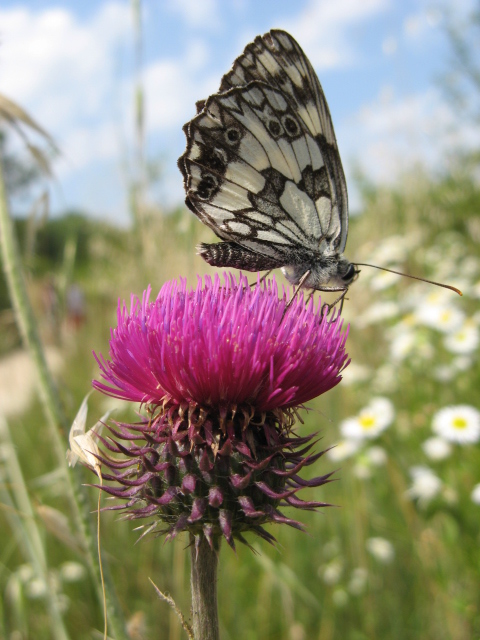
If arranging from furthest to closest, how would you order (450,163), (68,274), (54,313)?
(450,163), (54,313), (68,274)

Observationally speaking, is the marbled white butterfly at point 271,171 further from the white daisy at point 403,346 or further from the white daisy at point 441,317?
the white daisy at point 441,317

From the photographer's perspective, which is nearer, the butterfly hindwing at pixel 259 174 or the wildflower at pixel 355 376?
the butterfly hindwing at pixel 259 174

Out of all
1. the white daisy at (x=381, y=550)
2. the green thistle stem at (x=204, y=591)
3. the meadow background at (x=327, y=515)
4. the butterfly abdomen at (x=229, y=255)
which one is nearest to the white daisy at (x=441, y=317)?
the meadow background at (x=327, y=515)

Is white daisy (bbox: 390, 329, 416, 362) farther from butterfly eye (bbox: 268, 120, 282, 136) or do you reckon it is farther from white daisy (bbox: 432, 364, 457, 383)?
butterfly eye (bbox: 268, 120, 282, 136)

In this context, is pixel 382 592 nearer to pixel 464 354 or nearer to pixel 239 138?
pixel 464 354

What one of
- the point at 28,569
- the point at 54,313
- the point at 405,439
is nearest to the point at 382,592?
the point at 405,439

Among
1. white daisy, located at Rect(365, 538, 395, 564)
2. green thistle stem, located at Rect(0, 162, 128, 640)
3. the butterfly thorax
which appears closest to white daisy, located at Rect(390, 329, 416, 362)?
white daisy, located at Rect(365, 538, 395, 564)
